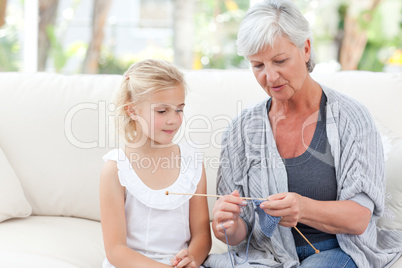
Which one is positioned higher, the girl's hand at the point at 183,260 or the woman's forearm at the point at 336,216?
the woman's forearm at the point at 336,216

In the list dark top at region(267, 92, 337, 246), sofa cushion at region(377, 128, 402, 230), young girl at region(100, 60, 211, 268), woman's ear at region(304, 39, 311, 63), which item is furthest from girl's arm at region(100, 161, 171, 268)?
sofa cushion at region(377, 128, 402, 230)

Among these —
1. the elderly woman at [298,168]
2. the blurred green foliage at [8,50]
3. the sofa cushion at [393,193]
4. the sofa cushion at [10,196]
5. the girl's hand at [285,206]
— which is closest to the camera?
the girl's hand at [285,206]

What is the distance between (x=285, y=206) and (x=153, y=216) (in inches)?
17.6

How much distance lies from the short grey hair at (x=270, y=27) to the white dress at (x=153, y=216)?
1.61ft

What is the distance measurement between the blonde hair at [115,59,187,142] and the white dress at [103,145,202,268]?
0.40ft

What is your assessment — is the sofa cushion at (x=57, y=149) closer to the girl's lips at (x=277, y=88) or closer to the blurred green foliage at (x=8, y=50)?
the girl's lips at (x=277, y=88)

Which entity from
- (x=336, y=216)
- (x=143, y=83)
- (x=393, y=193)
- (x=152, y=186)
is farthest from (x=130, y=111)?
(x=393, y=193)

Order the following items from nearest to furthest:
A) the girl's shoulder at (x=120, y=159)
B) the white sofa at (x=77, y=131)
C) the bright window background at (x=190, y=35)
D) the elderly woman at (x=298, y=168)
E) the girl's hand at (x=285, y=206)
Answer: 1. the girl's hand at (x=285, y=206)
2. the elderly woman at (x=298, y=168)
3. the girl's shoulder at (x=120, y=159)
4. the white sofa at (x=77, y=131)
5. the bright window background at (x=190, y=35)

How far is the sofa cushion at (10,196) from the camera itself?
6.23ft

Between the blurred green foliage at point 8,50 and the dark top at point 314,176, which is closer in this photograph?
the dark top at point 314,176

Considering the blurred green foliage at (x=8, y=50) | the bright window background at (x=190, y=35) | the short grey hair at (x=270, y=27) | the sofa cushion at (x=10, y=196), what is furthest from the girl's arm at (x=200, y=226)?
the blurred green foliage at (x=8, y=50)

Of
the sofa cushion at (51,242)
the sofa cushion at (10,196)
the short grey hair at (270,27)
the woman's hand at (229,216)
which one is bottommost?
the sofa cushion at (51,242)

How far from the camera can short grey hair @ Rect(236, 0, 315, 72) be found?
1469 millimetres

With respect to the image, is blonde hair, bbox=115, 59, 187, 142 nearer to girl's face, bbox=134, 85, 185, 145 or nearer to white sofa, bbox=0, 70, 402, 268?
girl's face, bbox=134, 85, 185, 145
